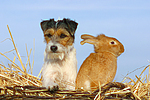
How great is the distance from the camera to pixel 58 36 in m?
5.00

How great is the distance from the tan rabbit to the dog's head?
0.57 metres

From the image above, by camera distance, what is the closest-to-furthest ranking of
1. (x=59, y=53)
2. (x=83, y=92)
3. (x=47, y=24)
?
(x=83, y=92) → (x=59, y=53) → (x=47, y=24)

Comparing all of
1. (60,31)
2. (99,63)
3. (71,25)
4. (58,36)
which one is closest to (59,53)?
(58,36)

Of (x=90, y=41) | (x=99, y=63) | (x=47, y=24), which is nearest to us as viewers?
(x=47, y=24)

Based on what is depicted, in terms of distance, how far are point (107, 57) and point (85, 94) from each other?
1.65m

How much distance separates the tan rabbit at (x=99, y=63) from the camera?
5.25 metres

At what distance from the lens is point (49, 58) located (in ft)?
16.9

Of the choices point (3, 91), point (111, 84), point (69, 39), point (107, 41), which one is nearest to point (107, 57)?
point (107, 41)

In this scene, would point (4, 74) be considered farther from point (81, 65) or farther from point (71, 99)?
point (71, 99)

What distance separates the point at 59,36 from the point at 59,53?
34cm

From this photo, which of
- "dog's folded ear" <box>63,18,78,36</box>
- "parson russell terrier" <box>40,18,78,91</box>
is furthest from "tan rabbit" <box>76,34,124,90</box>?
"dog's folded ear" <box>63,18,78,36</box>

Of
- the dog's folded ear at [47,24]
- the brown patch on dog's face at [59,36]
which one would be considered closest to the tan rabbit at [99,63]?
the brown patch on dog's face at [59,36]

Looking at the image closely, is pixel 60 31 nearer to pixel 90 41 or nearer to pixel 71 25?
pixel 71 25

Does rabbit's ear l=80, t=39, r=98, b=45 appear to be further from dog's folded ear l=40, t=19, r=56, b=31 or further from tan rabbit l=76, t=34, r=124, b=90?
dog's folded ear l=40, t=19, r=56, b=31
